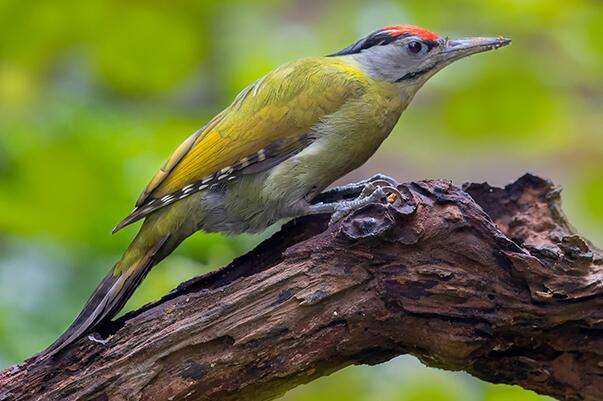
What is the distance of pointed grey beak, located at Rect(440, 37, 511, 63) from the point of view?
3.99 metres

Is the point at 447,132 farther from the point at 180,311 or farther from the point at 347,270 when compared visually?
the point at 180,311

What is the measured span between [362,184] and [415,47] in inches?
31.0

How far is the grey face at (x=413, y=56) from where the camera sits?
4.06 m

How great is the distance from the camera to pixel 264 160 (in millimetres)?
3742

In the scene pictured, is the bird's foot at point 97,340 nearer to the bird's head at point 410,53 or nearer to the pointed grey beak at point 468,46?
the bird's head at point 410,53

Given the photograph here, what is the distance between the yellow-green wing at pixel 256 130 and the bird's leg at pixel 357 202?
0.97 feet

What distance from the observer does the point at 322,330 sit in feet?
9.84

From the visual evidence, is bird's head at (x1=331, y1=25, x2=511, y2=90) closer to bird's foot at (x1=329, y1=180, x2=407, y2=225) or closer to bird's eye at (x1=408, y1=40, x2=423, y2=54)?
bird's eye at (x1=408, y1=40, x2=423, y2=54)

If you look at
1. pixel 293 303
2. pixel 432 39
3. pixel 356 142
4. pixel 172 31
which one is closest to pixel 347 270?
pixel 293 303

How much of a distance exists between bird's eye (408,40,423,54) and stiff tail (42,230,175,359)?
1417 millimetres

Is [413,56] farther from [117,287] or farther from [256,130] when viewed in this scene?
[117,287]

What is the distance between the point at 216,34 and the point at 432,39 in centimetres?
107

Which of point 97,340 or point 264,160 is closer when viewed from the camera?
point 97,340

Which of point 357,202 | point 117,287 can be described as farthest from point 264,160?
point 117,287
